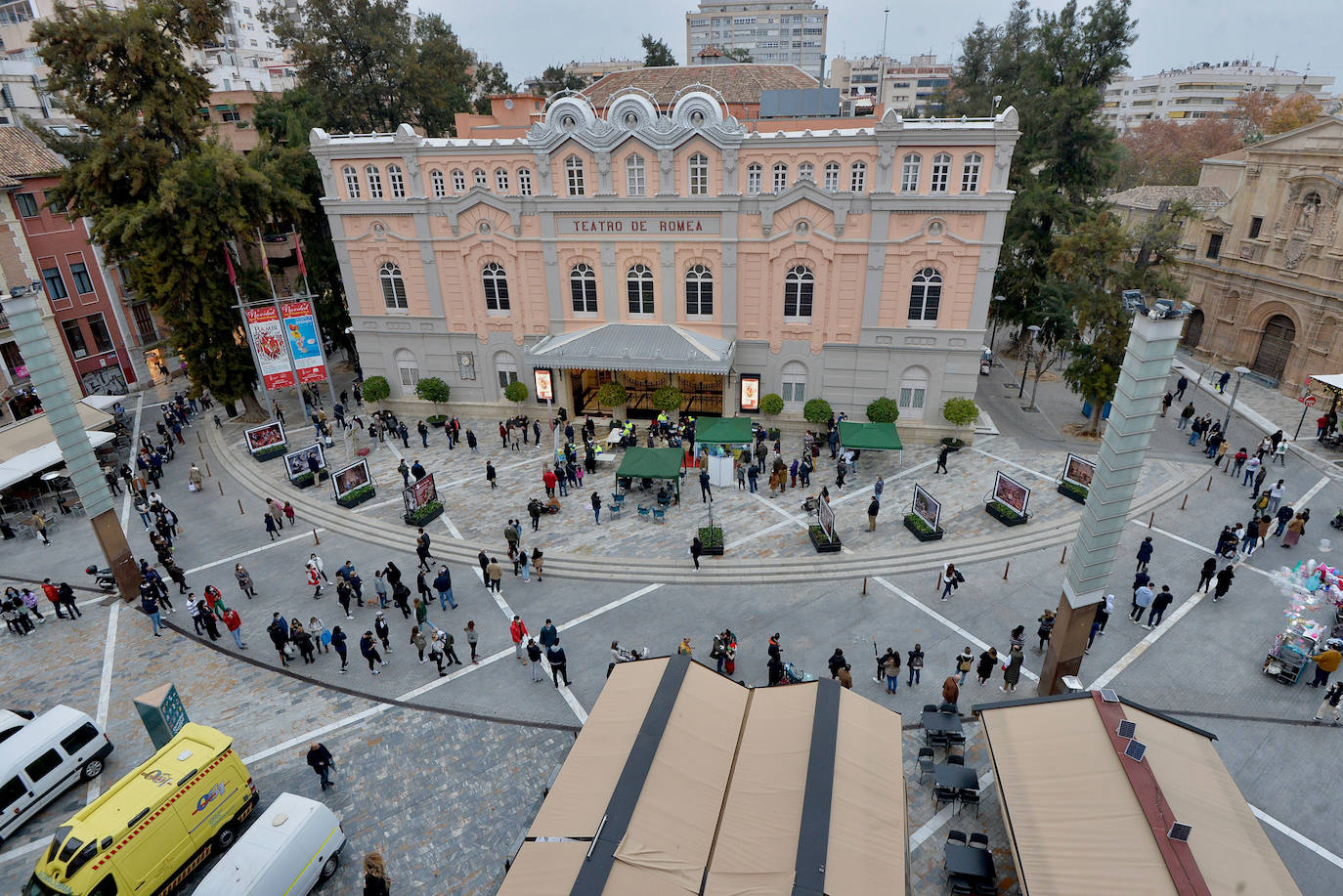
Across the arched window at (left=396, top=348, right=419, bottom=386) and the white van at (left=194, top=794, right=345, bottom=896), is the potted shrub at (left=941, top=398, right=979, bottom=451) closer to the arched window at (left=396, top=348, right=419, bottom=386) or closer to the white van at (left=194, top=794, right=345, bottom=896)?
the arched window at (left=396, top=348, right=419, bottom=386)

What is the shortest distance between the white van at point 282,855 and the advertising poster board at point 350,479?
1558 centimetres

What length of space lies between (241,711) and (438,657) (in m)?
4.91

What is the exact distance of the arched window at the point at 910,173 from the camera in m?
27.8

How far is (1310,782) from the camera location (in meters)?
14.8

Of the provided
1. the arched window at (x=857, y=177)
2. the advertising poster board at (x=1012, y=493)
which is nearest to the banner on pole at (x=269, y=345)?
the arched window at (x=857, y=177)

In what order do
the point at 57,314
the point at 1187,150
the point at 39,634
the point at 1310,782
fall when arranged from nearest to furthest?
1. the point at 1310,782
2. the point at 39,634
3. the point at 57,314
4. the point at 1187,150

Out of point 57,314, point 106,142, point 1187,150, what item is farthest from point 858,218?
point 1187,150

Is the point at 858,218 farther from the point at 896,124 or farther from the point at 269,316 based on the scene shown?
the point at 269,316

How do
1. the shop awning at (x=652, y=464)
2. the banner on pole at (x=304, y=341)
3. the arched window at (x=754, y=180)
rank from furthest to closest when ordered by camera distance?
the banner on pole at (x=304, y=341), the arched window at (x=754, y=180), the shop awning at (x=652, y=464)

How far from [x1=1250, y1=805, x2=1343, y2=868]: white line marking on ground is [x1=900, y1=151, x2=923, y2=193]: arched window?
22802 millimetres

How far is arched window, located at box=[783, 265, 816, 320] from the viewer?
100 ft

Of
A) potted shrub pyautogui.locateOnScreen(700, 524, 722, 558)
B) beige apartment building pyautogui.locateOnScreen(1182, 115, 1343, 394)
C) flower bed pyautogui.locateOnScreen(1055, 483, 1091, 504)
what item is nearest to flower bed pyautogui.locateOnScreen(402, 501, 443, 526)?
potted shrub pyautogui.locateOnScreen(700, 524, 722, 558)

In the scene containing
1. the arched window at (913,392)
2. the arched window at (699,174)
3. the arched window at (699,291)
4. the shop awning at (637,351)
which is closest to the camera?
the arched window at (699,174)

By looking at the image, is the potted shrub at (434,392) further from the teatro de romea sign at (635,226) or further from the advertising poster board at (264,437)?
the teatro de romea sign at (635,226)
